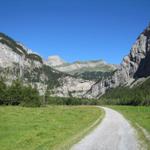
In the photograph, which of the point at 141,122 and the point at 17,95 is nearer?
the point at 141,122

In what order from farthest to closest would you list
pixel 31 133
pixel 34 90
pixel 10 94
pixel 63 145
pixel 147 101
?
1. pixel 147 101
2. pixel 34 90
3. pixel 10 94
4. pixel 31 133
5. pixel 63 145

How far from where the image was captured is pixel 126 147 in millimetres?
22969

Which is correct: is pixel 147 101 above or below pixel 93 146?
above

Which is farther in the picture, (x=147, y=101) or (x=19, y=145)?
(x=147, y=101)

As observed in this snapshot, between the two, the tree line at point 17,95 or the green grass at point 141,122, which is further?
the tree line at point 17,95

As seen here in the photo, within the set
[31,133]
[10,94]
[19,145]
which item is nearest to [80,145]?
[19,145]

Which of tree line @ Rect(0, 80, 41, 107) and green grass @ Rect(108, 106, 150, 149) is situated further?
tree line @ Rect(0, 80, 41, 107)

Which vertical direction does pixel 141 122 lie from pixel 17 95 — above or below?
below

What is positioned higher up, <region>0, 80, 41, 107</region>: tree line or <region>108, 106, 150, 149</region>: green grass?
<region>0, 80, 41, 107</region>: tree line

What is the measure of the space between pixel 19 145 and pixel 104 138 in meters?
7.81

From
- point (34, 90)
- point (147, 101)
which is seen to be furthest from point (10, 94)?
point (147, 101)

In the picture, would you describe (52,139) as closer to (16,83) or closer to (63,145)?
(63,145)

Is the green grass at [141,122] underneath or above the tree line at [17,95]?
underneath

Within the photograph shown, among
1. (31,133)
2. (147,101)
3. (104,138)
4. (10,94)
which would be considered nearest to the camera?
(104,138)
